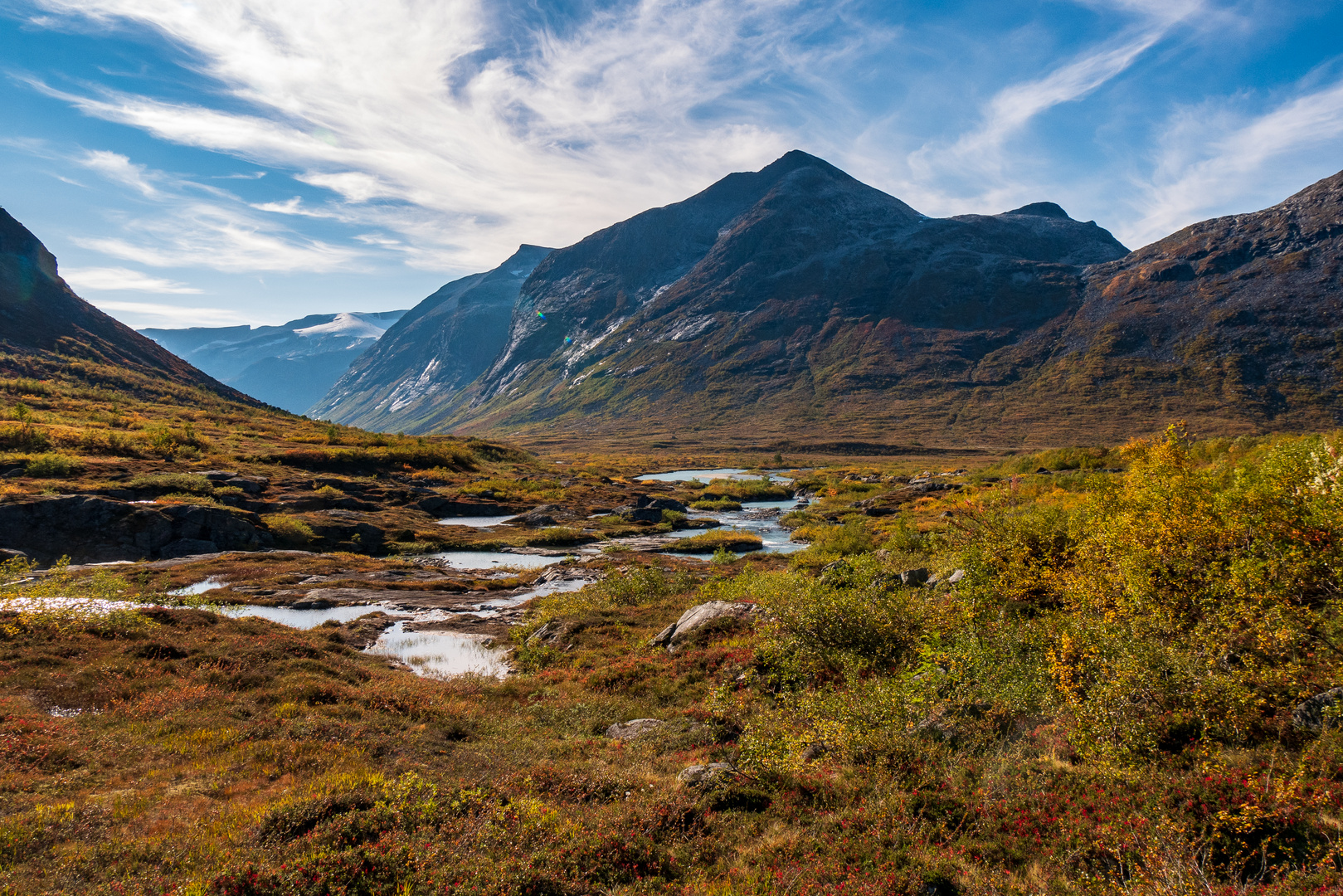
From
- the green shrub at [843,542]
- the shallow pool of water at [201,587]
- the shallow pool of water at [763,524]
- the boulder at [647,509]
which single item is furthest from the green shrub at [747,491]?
the shallow pool of water at [201,587]

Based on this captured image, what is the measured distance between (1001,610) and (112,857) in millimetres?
23207

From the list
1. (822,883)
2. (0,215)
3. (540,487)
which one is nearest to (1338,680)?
(822,883)

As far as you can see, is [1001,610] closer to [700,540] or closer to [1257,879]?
[1257,879]

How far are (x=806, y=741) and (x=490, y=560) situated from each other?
49.4 metres

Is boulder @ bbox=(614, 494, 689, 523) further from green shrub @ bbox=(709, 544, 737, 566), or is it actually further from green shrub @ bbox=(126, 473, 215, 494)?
green shrub @ bbox=(126, 473, 215, 494)

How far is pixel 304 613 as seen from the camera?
3603 cm

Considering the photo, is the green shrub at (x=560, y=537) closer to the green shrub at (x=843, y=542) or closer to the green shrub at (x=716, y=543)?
the green shrub at (x=716, y=543)

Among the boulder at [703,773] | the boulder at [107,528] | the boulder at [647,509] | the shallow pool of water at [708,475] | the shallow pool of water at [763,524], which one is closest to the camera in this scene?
the boulder at [703,773]

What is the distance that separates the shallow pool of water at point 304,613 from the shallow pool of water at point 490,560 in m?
16.2

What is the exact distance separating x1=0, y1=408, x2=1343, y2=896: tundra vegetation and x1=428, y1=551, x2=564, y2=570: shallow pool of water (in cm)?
→ 3092

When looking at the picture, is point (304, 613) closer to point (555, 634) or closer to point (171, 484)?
point (555, 634)

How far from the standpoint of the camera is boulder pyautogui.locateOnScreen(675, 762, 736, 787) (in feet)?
44.7

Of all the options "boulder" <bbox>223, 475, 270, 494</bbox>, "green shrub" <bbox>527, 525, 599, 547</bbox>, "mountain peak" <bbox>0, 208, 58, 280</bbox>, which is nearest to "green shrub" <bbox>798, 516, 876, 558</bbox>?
"green shrub" <bbox>527, 525, 599, 547</bbox>

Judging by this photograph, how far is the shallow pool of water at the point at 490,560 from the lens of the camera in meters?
55.5
